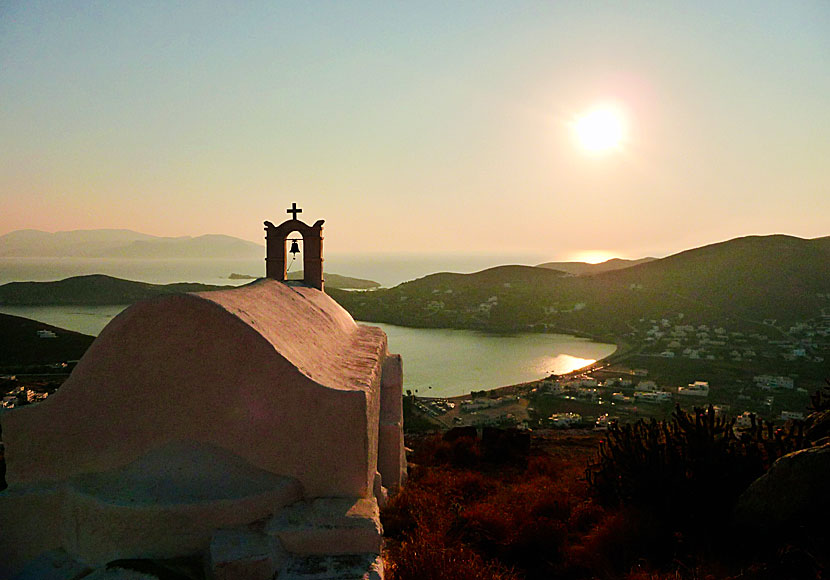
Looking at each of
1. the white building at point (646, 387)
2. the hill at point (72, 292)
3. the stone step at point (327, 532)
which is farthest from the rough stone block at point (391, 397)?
the hill at point (72, 292)

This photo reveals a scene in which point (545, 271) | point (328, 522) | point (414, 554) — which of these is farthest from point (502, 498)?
point (545, 271)

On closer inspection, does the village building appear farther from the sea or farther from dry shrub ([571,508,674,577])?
the sea

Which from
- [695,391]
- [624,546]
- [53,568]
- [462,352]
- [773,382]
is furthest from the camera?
[462,352]

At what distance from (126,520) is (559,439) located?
9310mm

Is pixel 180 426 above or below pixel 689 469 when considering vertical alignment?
above

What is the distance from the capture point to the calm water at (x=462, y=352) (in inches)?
1446

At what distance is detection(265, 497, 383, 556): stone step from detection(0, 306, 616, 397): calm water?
2913 centimetres

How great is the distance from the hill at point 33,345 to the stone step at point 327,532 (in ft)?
83.3

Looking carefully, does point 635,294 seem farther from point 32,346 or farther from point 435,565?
point 435,565

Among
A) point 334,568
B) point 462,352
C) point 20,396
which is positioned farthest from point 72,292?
point 334,568

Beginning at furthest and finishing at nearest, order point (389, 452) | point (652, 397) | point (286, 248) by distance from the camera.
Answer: point (652, 397) < point (286, 248) < point (389, 452)

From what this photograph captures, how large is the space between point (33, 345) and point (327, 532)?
3025cm

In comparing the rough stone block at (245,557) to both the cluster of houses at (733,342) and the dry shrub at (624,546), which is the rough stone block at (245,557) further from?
the cluster of houses at (733,342)

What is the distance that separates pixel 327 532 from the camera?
3240 mm
